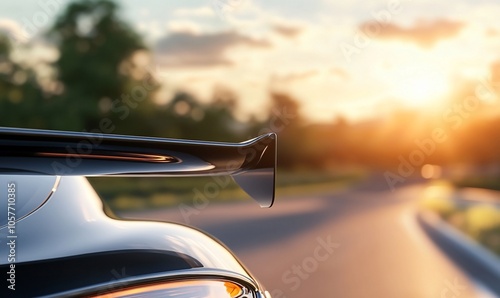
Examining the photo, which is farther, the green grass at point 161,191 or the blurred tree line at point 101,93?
the blurred tree line at point 101,93

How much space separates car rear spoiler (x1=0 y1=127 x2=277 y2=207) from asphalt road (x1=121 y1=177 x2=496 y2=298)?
640cm

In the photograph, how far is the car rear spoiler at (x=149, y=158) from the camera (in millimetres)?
2238

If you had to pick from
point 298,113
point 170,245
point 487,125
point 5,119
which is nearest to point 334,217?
point 170,245

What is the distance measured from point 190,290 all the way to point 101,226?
A: 407mm

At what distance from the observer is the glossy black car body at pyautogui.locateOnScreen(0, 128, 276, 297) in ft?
7.14

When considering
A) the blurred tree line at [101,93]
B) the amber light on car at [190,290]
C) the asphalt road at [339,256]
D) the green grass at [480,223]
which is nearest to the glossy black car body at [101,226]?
the amber light on car at [190,290]

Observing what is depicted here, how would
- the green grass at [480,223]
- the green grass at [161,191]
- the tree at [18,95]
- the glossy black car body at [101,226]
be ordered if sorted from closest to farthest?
1. the glossy black car body at [101,226]
2. the green grass at [480,223]
3. the green grass at [161,191]
4. the tree at [18,95]

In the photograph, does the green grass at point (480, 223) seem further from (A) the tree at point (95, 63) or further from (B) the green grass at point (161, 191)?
(A) the tree at point (95, 63)

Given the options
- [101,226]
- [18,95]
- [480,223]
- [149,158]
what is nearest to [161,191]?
[18,95]

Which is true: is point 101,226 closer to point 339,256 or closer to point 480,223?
point 339,256

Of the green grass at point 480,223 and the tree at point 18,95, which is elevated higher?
the tree at point 18,95

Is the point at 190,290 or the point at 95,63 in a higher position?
the point at 95,63

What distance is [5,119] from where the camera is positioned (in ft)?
161

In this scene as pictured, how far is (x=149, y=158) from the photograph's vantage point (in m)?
2.41
